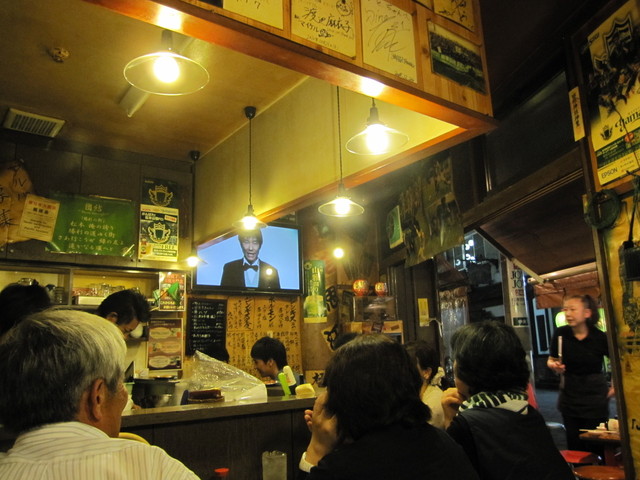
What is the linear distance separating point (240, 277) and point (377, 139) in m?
3.50

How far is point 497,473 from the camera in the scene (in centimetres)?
157

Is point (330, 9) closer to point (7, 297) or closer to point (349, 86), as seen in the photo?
point (349, 86)

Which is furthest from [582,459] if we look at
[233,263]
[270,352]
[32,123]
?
[32,123]

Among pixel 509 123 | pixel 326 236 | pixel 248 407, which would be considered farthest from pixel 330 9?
pixel 326 236

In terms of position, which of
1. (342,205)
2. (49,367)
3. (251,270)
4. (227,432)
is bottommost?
(227,432)

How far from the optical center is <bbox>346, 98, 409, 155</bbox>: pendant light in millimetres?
3006

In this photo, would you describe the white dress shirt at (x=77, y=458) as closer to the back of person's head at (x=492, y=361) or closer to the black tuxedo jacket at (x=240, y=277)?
the back of person's head at (x=492, y=361)

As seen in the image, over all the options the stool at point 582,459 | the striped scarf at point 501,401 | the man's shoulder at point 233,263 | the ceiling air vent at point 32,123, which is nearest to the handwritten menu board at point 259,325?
the man's shoulder at point 233,263

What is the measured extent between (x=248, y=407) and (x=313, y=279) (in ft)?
13.8

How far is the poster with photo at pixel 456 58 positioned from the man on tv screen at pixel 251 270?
369 cm

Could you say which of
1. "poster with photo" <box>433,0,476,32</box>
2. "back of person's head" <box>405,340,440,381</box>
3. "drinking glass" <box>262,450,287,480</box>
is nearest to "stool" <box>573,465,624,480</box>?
"back of person's head" <box>405,340,440,381</box>

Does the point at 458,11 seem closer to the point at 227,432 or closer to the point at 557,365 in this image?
the point at 227,432

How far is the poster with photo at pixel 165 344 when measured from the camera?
218 inches

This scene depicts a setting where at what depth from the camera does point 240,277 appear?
6176 mm
